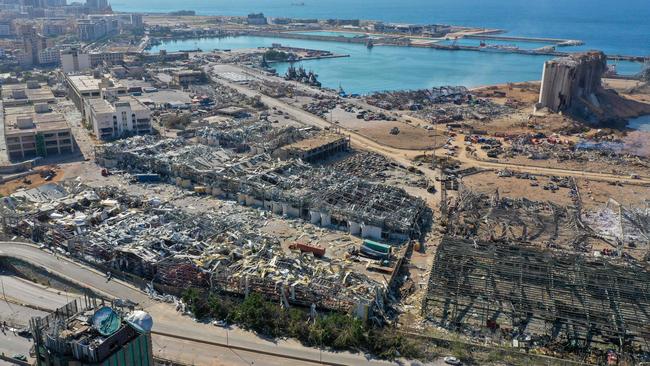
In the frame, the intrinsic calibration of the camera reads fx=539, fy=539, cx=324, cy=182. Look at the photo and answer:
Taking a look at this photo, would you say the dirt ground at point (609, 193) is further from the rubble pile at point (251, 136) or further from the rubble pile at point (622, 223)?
the rubble pile at point (251, 136)

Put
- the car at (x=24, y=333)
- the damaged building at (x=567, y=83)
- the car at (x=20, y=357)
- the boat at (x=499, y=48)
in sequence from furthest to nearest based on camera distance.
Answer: the boat at (x=499, y=48) < the damaged building at (x=567, y=83) < the car at (x=24, y=333) < the car at (x=20, y=357)

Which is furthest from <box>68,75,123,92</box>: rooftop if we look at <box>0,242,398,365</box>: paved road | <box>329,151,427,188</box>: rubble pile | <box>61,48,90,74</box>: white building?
<box>0,242,398,365</box>: paved road

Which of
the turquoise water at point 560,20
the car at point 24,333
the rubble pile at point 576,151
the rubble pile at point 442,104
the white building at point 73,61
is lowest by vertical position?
the car at point 24,333

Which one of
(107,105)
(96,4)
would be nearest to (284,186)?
(107,105)

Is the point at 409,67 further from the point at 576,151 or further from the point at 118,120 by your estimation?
the point at 118,120

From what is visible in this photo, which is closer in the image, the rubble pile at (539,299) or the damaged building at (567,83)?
the rubble pile at (539,299)

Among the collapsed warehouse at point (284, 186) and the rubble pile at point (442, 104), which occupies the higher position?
the rubble pile at point (442, 104)

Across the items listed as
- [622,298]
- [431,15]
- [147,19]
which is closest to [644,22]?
[431,15]

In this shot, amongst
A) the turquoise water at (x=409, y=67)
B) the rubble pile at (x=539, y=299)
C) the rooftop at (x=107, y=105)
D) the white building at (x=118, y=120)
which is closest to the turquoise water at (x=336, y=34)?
the turquoise water at (x=409, y=67)
